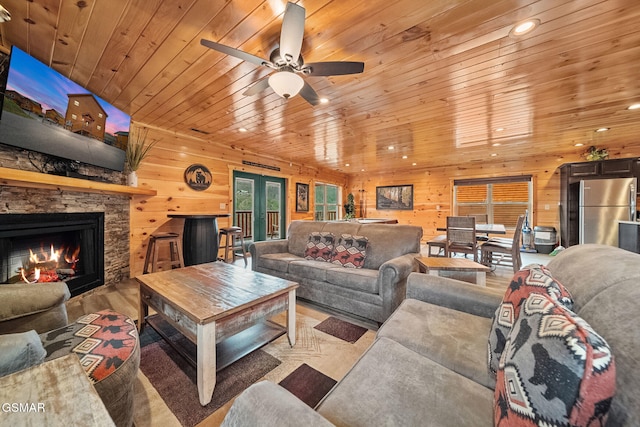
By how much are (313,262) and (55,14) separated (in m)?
2.85

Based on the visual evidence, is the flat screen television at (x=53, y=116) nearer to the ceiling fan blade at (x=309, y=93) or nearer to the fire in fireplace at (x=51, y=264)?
the fire in fireplace at (x=51, y=264)

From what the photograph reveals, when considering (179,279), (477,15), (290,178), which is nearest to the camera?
(477,15)

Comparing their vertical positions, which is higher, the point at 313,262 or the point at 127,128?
the point at 127,128

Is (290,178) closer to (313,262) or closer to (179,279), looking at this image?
(313,262)

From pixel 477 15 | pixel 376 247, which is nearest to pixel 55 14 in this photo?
pixel 477 15

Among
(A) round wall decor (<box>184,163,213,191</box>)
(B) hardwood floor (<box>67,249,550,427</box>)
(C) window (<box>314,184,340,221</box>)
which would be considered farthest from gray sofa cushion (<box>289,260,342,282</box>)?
(C) window (<box>314,184,340,221</box>)

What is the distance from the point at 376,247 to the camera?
2.73m

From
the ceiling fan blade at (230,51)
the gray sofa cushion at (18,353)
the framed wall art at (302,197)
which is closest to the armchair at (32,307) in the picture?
the gray sofa cushion at (18,353)

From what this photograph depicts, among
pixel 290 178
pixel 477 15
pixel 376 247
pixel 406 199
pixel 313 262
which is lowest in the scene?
pixel 313 262

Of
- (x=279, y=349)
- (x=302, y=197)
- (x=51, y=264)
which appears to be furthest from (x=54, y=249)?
(x=302, y=197)

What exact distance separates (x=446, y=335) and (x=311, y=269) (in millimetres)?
1598

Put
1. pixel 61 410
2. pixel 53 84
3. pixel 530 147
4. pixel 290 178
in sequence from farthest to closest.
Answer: pixel 290 178 < pixel 530 147 < pixel 53 84 < pixel 61 410

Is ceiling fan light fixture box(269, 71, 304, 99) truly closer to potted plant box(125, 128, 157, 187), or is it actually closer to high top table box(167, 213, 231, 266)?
high top table box(167, 213, 231, 266)

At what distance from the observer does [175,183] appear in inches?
158
